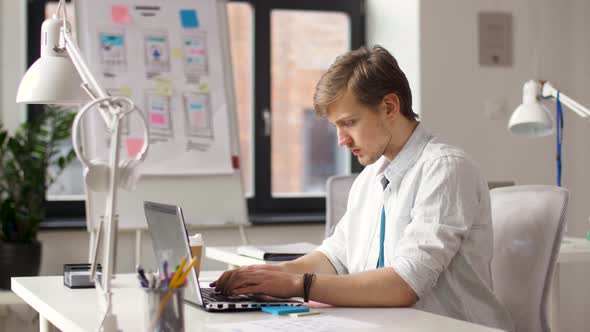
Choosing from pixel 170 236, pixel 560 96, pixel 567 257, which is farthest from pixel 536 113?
pixel 170 236

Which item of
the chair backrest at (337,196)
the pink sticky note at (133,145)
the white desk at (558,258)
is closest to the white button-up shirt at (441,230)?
the white desk at (558,258)

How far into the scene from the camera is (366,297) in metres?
1.70

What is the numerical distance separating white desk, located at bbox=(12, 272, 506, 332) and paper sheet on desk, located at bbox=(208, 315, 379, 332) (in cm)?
3

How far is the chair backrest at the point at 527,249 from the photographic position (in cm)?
191

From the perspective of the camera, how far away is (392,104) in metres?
1.91

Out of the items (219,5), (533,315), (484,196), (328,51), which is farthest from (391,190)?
(328,51)

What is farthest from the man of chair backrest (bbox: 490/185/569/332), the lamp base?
the lamp base

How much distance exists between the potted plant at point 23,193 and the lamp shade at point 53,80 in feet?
6.74

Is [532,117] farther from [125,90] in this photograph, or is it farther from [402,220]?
[125,90]

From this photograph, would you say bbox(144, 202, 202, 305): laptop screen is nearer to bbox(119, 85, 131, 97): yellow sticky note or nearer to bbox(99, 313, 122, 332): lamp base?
bbox(99, 313, 122, 332): lamp base

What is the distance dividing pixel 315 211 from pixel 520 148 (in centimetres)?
123

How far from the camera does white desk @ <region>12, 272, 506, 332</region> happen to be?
1497 mm

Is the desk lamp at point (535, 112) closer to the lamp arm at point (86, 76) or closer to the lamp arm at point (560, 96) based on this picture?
the lamp arm at point (560, 96)

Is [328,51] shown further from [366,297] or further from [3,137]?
[366,297]
